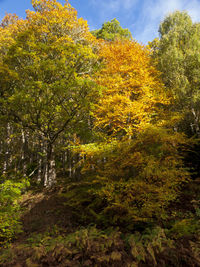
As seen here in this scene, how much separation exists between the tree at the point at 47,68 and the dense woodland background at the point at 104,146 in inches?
2.6

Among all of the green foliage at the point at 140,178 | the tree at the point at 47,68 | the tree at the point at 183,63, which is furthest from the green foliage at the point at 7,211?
the tree at the point at 183,63

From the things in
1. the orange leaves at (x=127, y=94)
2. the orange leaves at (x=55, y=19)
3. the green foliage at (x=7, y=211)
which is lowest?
the green foliage at (x=7, y=211)

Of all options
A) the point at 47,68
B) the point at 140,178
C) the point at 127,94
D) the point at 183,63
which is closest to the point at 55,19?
the point at 47,68

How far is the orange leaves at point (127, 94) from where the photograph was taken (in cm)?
815

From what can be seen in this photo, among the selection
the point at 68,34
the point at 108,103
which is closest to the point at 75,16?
the point at 68,34

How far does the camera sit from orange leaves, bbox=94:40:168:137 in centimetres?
815

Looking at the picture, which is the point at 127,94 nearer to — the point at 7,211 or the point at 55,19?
the point at 55,19

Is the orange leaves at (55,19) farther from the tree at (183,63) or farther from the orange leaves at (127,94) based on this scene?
the tree at (183,63)

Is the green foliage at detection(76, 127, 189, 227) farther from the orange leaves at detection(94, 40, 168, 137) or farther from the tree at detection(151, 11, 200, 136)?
the tree at detection(151, 11, 200, 136)

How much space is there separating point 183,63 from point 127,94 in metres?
6.80

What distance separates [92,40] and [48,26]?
3.12 metres

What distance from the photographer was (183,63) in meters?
12.9

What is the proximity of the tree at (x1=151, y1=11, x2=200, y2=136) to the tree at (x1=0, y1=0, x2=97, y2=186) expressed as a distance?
20.9ft


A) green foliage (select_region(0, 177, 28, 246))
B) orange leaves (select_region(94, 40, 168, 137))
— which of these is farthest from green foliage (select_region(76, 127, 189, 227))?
green foliage (select_region(0, 177, 28, 246))
